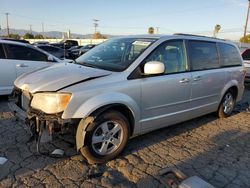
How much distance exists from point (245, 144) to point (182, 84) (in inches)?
61.6

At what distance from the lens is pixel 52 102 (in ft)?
10.3

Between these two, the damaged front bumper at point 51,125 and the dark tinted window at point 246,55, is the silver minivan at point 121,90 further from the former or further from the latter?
the dark tinted window at point 246,55

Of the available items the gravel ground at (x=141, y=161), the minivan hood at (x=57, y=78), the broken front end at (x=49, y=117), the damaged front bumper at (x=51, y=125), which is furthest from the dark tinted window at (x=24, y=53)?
the broken front end at (x=49, y=117)

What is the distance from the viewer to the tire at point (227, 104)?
5746 millimetres

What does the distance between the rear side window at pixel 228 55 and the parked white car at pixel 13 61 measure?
15.0 ft

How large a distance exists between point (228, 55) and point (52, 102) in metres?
4.16

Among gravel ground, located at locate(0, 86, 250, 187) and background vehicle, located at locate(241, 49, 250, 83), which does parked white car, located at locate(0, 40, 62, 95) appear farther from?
background vehicle, located at locate(241, 49, 250, 83)

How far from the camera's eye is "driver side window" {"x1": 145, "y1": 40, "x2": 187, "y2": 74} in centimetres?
404

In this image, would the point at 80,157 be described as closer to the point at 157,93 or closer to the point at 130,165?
the point at 130,165

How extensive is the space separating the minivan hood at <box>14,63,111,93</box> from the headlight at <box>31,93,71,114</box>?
0.31 ft

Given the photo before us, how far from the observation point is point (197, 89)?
15.4ft

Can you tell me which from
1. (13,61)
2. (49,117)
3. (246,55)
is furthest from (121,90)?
(246,55)

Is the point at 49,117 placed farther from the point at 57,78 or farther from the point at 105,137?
the point at 105,137

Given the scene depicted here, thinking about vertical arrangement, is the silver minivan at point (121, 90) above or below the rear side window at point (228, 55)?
below
